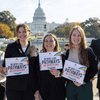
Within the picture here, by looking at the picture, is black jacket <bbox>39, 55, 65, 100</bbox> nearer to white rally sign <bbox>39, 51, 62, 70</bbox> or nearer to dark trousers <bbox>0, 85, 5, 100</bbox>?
white rally sign <bbox>39, 51, 62, 70</bbox>

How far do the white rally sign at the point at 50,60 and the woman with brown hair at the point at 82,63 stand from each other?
0.22 meters

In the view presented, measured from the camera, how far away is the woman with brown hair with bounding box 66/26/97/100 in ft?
7.86

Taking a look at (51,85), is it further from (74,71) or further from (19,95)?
(19,95)

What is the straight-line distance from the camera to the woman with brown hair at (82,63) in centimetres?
239

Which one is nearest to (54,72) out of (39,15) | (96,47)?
(96,47)

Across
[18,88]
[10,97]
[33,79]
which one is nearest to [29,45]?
[33,79]

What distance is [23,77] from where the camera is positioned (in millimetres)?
2686

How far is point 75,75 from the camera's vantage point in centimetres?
246

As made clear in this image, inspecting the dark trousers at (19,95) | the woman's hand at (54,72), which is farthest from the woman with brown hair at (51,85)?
the dark trousers at (19,95)

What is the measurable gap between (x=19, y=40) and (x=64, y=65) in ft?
3.54

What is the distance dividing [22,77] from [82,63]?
1.21 metres

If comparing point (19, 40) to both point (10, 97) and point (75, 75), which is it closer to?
point (10, 97)

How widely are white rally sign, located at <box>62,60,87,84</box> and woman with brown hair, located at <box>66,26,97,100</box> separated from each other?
0.09m

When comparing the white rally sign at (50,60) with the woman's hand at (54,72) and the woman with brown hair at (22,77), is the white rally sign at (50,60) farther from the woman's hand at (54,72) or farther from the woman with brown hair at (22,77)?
the woman with brown hair at (22,77)
